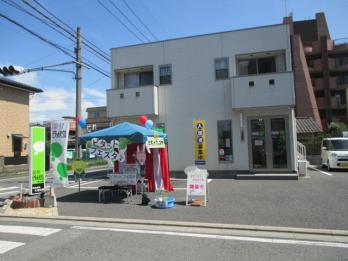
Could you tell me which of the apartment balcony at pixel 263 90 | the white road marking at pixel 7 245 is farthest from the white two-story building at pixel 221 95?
the white road marking at pixel 7 245

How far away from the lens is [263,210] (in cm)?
852

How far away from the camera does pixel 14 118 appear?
3016cm

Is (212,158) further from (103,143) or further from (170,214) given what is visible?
(170,214)

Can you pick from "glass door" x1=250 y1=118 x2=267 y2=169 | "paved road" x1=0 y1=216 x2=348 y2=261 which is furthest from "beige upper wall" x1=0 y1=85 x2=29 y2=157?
"paved road" x1=0 y1=216 x2=348 y2=261

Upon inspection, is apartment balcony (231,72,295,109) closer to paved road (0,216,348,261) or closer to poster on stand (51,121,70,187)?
poster on stand (51,121,70,187)

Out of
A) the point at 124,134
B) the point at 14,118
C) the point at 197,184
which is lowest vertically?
the point at 197,184

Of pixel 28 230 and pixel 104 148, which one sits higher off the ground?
pixel 104 148

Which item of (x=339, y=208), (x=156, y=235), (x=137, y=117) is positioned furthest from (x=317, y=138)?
(x=156, y=235)

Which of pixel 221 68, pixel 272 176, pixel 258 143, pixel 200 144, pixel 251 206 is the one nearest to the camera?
pixel 251 206

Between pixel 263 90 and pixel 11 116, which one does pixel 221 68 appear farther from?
pixel 11 116

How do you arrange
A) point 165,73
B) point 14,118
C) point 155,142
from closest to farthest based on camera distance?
point 155,142 → point 165,73 → point 14,118

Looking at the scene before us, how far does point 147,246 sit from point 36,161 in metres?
5.79

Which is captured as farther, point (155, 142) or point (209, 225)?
point (155, 142)

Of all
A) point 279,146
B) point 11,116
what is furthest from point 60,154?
point 11,116
